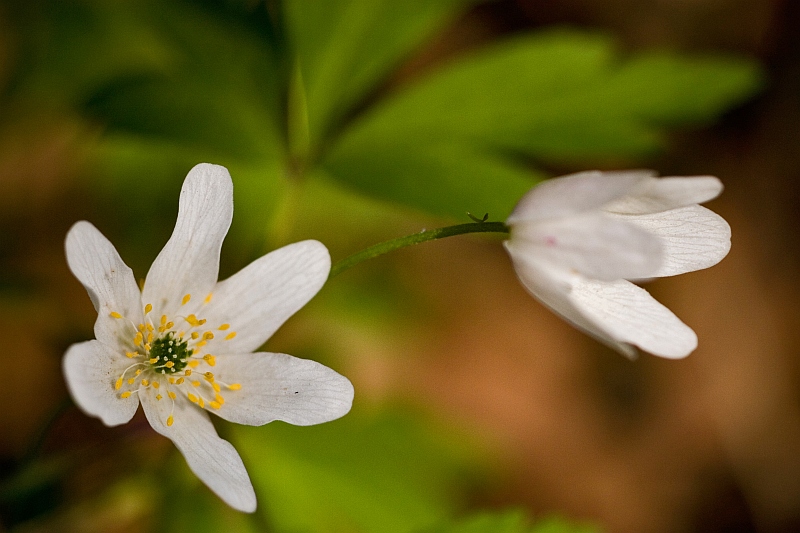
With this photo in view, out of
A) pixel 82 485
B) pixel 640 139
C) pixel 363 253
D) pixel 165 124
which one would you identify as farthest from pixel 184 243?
pixel 82 485

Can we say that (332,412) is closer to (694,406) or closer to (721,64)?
(721,64)

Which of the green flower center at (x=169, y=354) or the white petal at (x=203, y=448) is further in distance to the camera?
the green flower center at (x=169, y=354)

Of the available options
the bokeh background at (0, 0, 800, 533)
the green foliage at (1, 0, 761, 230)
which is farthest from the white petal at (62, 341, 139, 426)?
the green foliage at (1, 0, 761, 230)

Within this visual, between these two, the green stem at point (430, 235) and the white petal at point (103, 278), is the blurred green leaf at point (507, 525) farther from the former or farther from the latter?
the white petal at point (103, 278)

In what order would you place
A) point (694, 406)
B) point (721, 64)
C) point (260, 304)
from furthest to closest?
point (694, 406), point (721, 64), point (260, 304)

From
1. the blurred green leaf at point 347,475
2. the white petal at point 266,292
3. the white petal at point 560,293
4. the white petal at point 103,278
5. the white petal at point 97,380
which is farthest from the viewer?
the blurred green leaf at point 347,475

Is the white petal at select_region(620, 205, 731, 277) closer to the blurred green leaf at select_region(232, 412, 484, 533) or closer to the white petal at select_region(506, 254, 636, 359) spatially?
the white petal at select_region(506, 254, 636, 359)

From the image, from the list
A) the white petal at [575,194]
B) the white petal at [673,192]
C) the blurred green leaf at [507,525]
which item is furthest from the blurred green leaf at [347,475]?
the white petal at [673,192]

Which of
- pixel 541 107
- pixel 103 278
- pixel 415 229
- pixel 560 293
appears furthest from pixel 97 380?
pixel 415 229
